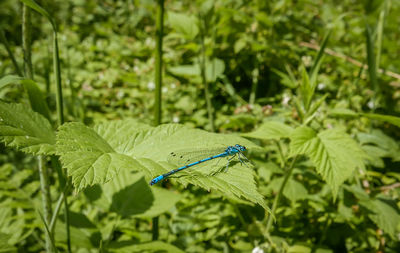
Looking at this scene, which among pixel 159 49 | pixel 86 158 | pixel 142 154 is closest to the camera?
pixel 86 158

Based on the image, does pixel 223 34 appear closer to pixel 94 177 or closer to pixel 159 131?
pixel 159 131

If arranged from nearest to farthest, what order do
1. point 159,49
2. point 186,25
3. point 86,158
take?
point 86,158 → point 159,49 → point 186,25

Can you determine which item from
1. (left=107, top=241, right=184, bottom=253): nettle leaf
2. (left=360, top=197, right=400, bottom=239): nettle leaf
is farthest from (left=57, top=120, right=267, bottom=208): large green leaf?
(left=360, top=197, right=400, bottom=239): nettle leaf

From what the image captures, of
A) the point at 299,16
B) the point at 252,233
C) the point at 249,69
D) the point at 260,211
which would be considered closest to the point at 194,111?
the point at 249,69

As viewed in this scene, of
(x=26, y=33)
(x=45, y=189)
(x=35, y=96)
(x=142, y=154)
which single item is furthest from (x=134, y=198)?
(x=26, y=33)

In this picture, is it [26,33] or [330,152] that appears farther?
[330,152]

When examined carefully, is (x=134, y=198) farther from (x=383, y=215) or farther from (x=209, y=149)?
(x=383, y=215)

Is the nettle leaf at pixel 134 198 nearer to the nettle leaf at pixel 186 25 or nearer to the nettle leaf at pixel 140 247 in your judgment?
the nettle leaf at pixel 140 247

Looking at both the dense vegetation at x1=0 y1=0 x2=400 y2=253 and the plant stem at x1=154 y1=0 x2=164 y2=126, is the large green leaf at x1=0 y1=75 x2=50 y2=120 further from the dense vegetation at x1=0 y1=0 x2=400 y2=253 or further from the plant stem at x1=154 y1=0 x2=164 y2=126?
the plant stem at x1=154 y1=0 x2=164 y2=126
